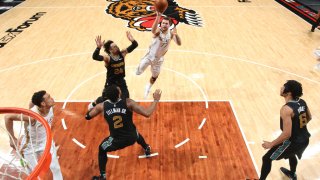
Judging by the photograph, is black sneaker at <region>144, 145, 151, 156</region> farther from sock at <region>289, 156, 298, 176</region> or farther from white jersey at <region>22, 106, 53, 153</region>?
sock at <region>289, 156, 298, 176</region>

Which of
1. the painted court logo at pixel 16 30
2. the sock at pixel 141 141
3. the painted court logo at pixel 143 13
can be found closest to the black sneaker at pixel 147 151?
the sock at pixel 141 141

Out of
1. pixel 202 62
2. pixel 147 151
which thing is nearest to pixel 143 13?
pixel 202 62

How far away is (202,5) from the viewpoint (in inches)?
566

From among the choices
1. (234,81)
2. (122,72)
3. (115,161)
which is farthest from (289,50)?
(115,161)

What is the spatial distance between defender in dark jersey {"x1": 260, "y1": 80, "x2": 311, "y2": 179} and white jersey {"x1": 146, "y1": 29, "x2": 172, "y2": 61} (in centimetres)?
304

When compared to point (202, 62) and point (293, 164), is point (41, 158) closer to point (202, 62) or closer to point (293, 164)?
point (293, 164)

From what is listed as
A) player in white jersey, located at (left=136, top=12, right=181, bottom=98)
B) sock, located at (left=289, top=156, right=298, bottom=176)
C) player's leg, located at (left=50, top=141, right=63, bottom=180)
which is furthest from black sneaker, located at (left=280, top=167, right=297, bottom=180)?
player's leg, located at (left=50, top=141, right=63, bottom=180)

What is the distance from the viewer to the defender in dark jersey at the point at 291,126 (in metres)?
3.91

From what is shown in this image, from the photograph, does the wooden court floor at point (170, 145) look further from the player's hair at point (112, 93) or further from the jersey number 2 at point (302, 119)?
the player's hair at point (112, 93)

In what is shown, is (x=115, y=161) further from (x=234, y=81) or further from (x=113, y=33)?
(x=113, y=33)

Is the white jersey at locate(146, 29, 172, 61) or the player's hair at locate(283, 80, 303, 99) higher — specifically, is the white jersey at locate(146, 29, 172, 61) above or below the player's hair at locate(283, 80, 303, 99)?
below

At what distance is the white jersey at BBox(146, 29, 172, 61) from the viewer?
21.1 feet

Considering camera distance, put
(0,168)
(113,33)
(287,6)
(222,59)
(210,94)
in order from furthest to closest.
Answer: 1. (287,6)
2. (113,33)
3. (222,59)
4. (210,94)
5. (0,168)

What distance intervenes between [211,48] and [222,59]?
91 cm
